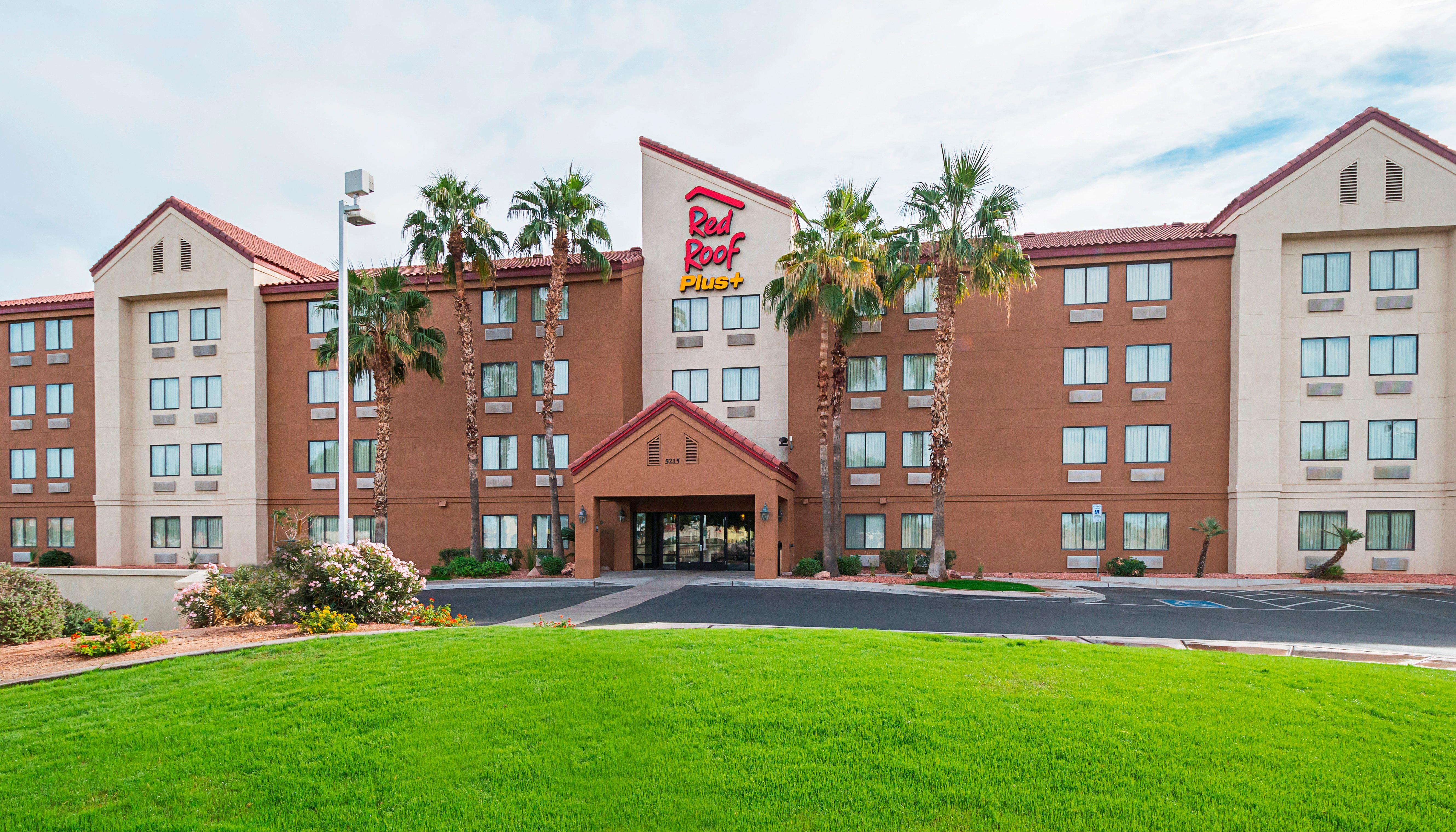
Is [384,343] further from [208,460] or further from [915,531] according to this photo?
[915,531]

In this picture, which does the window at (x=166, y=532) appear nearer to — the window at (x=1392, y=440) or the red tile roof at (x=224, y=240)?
the red tile roof at (x=224, y=240)

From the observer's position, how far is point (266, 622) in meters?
12.8

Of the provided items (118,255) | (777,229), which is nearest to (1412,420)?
(777,229)

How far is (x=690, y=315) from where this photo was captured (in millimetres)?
30016

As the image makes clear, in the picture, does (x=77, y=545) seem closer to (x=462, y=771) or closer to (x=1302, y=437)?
(x=462, y=771)

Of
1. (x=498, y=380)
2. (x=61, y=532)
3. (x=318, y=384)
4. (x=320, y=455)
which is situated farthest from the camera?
(x=61, y=532)

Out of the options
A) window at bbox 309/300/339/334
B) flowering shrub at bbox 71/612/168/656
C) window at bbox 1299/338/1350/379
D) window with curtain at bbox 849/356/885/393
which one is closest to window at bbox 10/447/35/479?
window at bbox 309/300/339/334

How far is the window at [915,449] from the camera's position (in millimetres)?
28484

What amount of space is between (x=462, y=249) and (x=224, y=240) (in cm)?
1177

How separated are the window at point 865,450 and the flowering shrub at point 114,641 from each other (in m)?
21.8

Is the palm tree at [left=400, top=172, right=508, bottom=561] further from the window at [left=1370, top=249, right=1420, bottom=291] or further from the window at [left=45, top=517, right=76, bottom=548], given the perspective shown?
the window at [left=1370, top=249, right=1420, bottom=291]

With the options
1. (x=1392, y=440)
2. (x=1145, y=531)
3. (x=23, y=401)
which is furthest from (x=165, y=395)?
(x=1392, y=440)

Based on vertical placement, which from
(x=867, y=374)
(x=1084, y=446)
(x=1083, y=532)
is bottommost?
(x=1083, y=532)

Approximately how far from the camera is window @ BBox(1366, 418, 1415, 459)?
85.6 feet
